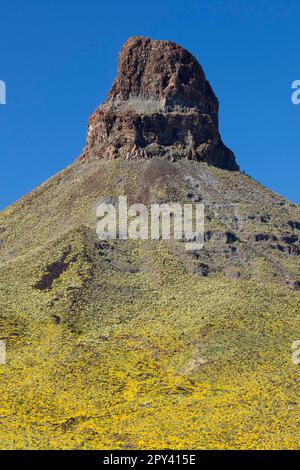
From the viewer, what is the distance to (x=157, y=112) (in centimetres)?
14250

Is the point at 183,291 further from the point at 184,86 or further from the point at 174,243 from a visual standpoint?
the point at 184,86

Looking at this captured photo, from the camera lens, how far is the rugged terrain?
68062mm

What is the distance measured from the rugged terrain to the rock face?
0.24 metres

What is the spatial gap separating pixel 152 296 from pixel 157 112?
47527 millimetres

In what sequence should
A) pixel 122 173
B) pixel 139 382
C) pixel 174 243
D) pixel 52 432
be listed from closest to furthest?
1. pixel 52 432
2. pixel 139 382
3. pixel 174 243
4. pixel 122 173

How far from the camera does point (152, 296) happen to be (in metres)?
103

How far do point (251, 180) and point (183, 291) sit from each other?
4576 centimetres

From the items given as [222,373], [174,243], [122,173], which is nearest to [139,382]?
[222,373]

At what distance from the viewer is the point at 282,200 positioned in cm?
14138

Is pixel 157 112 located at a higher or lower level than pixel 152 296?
higher

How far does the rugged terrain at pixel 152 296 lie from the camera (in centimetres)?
6806

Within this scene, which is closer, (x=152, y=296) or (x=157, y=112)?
(x=152, y=296)

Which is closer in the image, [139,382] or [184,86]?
[139,382]

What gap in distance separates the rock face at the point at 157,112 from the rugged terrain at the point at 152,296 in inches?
9.3
